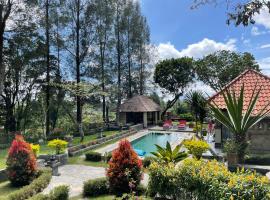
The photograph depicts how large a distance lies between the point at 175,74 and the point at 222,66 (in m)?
6.97

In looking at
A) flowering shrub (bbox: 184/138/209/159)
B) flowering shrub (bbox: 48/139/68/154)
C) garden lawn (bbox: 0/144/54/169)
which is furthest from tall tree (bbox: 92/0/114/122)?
flowering shrub (bbox: 184/138/209/159)

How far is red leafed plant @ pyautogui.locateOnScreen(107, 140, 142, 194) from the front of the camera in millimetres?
9320

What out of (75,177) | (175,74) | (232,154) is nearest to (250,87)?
(232,154)

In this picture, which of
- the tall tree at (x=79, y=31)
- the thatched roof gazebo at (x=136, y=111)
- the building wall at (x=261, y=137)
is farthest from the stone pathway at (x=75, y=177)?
the thatched roof gazebo at (x=136, y=111)

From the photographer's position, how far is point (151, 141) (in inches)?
1041

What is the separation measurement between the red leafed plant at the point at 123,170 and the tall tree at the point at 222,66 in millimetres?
31200

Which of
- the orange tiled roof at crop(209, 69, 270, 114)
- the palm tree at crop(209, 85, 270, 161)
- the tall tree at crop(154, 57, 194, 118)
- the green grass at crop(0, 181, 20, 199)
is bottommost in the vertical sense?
the green grass at crop(0, 181, 20, 199)

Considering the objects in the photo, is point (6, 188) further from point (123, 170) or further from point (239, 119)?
point (239, 119)

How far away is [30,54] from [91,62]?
7.70m

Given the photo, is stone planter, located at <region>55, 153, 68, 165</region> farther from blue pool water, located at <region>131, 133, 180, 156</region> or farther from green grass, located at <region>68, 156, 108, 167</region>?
blue pool water, located at <region>131, 133, 180, 156</region>

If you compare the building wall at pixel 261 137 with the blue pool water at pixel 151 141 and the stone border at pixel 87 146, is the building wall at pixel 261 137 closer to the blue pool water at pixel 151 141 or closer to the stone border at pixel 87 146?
the blue pool water at pixel 151 141

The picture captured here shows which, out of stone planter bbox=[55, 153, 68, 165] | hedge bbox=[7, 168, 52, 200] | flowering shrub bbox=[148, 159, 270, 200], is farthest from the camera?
stone planter bbox=[55, 153, 68, 165]

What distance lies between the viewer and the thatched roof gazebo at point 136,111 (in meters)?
35.9

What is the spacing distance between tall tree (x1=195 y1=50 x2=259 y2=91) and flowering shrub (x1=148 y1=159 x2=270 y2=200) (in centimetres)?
3260
